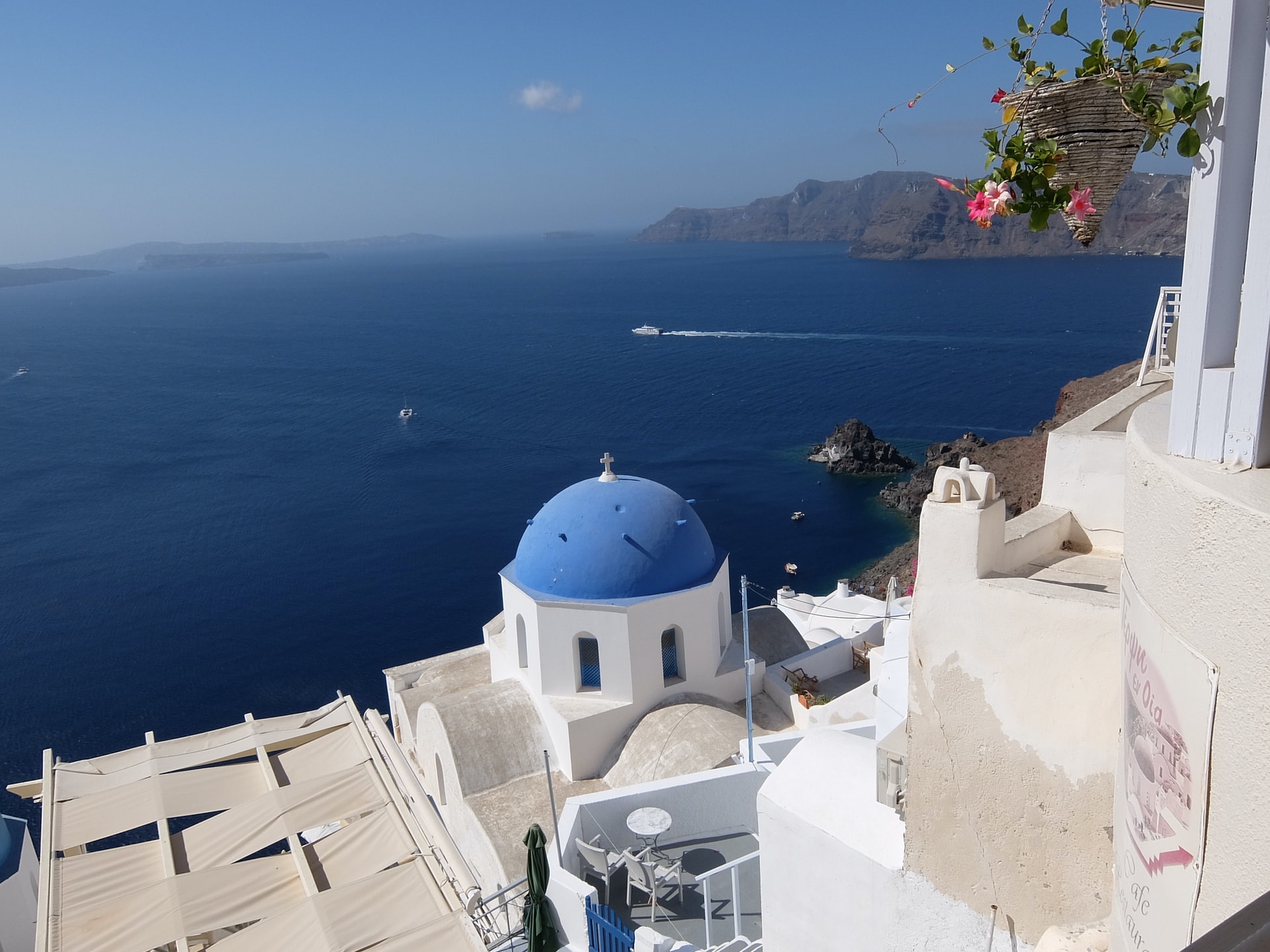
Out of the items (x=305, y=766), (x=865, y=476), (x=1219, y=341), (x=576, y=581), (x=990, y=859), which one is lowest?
(x=865, y=476)

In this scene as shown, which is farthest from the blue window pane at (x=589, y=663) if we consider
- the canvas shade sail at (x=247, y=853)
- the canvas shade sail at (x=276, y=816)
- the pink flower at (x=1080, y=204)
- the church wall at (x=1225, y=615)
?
the church wall at (x=1225, y=615)

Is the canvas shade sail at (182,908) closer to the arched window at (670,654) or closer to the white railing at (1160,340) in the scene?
the arched window at (670,654)

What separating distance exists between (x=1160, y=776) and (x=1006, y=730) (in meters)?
2.84

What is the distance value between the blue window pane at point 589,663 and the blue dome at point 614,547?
32.6 inches

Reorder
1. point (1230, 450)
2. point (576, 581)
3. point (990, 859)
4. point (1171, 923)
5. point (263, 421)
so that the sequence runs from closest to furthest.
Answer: point (1230, 450) < point (1171, 923) < point (990, 859) < point (576, 581) < point (263, 421)

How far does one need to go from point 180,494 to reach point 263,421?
618 inches

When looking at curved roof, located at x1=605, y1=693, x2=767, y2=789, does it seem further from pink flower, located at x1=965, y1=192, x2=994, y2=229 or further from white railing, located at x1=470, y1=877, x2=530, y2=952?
pink flower, located at x1=965, y1=192, x2=994, y2=229

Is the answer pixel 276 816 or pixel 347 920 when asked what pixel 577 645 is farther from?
pixel 347 920

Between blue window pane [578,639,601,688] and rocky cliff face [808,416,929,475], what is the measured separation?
3640 centimetres

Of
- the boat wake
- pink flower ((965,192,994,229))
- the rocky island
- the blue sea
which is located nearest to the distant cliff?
the blue sea

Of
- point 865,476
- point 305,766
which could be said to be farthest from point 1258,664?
point 865,476

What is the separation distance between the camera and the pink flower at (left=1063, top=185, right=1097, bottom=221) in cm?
389

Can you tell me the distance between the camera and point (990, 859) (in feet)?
20.5

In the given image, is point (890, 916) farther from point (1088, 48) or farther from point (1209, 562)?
point (1088, 48)
